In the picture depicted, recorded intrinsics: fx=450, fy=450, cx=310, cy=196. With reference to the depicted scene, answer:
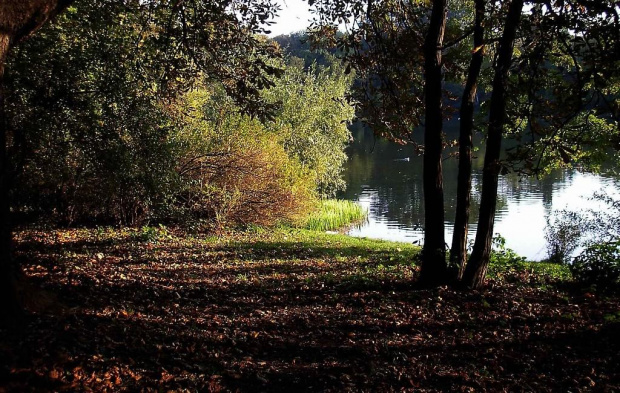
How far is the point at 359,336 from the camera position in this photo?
509cm

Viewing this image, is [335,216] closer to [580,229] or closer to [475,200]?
[475,200]

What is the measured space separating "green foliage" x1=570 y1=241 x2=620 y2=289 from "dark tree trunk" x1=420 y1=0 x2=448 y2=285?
255 centimetres

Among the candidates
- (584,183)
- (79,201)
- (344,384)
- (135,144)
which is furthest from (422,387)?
(584,183)

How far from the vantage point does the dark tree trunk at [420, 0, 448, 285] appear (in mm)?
6723

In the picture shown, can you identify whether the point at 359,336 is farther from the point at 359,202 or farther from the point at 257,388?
the point at 359,202

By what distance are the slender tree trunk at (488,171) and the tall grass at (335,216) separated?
15.4 meters

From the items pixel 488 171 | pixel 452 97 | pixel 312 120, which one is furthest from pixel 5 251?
pixel 312 120

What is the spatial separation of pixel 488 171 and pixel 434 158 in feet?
3.52

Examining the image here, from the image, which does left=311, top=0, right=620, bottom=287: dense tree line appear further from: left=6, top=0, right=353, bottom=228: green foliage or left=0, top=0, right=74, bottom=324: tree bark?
left=0, top=0, right=74, bottom=324: tree bark

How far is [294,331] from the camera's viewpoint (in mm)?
5250

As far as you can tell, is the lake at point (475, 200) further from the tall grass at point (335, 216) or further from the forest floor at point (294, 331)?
the forest floor at point (294, 331)

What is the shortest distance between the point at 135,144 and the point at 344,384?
27.2 ft

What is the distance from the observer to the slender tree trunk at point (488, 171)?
5.99 metres

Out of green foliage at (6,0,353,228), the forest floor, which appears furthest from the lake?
the forest floor
